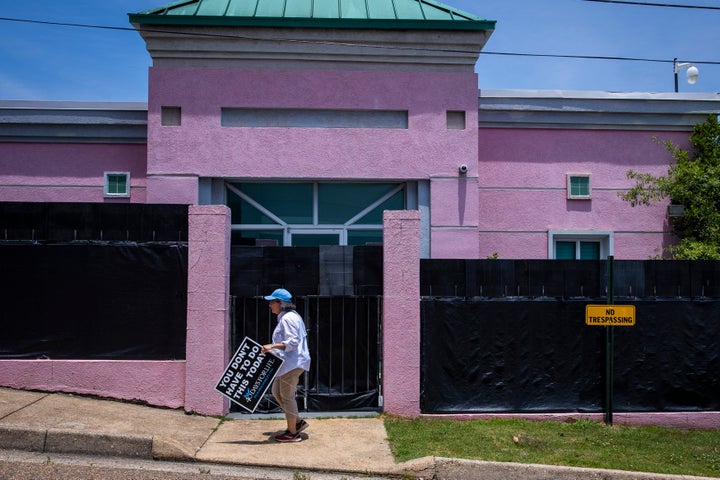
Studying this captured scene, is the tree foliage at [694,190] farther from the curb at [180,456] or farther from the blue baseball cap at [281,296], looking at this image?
the blue baseball cap at [281,296]

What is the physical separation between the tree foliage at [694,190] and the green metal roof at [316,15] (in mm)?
4074

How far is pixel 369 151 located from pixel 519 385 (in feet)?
15.2

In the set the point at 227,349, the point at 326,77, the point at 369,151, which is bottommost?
the point at 227,349

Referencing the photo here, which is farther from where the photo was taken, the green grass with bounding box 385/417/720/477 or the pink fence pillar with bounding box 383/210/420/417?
the pink fence pillar with bounding box 383/210/420/417

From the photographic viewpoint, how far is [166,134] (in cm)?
1173

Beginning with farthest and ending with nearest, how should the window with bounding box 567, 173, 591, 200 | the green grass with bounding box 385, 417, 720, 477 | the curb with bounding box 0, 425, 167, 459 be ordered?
the window with bounding box 567, 173, 591, 200 → the green grass with bounding box 385, 417, 720, 477 → the curb with bounding box 0, 425, 167, 459

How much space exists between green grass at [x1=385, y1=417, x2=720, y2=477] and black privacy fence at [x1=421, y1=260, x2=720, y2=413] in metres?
0.37

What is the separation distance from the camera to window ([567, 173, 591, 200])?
12984 millimetres

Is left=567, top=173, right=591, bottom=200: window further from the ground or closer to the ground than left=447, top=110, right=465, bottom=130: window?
closer to the ground

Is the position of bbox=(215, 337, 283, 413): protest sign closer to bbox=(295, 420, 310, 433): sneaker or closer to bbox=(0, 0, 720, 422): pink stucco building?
bbox=(295, 420, 310, 433): sneaker

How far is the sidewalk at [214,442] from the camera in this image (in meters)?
7.18

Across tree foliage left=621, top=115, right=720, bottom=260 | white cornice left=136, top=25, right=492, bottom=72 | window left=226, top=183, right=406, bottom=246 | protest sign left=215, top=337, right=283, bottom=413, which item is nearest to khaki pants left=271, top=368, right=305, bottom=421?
protest sign left=215, top=337, right=283, bottom=413

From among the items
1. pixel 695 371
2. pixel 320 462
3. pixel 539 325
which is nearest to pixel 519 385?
pixel 539 325

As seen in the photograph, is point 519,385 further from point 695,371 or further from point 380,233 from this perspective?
point 380,233
